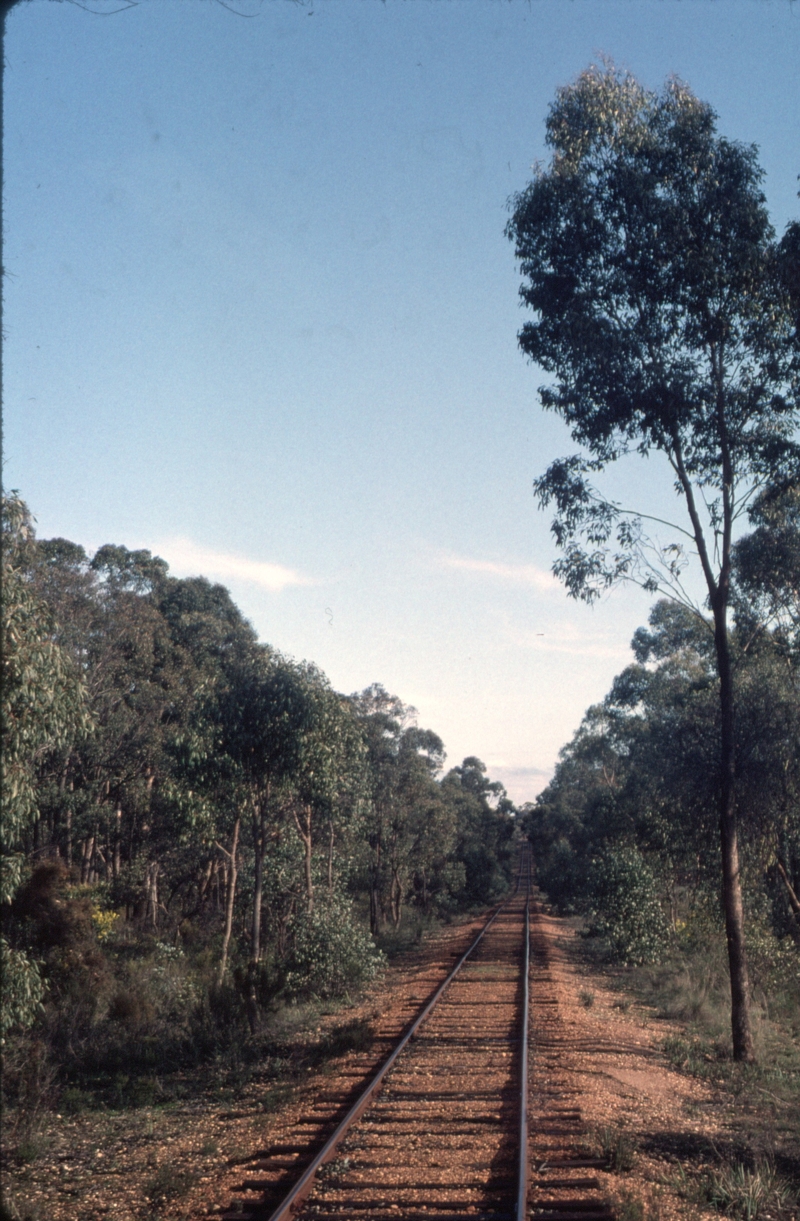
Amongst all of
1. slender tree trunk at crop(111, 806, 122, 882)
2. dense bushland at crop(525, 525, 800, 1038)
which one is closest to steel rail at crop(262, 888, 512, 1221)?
dense bushland at crop(525, 525, 800, 1038)

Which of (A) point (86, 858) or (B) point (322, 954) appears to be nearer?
(B) point (322, 954)

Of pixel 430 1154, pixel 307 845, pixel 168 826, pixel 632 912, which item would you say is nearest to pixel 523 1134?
pixel 430 1154

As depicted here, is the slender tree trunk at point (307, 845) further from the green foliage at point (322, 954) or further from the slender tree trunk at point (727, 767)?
the slender tree trunk at point (727, 767)

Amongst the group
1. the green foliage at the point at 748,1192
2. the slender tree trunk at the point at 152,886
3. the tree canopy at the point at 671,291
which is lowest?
the slender tree trunk at the point at 152,886

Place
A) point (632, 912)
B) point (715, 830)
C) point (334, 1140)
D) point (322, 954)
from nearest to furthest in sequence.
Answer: point (334, 1140), point (322, 954), point (715, 830), point (632, 912)

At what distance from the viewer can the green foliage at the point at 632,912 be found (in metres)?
22.3

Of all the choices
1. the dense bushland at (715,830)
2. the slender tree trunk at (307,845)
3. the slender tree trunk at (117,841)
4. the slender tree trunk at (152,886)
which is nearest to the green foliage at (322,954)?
the slender tree trunk at (307,845)

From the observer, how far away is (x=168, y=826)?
87.1 ft

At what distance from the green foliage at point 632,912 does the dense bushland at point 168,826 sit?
7.12 m

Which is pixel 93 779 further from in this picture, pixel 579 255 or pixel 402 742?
pixel 579 255

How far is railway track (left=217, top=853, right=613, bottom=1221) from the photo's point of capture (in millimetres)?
6254

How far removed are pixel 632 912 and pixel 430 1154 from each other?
54.0 feet

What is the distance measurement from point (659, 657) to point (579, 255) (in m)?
22.2

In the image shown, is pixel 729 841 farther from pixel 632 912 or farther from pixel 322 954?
pixel 632 912
